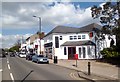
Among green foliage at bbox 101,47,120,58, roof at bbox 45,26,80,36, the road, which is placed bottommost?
the road

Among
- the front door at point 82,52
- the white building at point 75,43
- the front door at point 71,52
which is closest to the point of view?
the white building at point 75,43

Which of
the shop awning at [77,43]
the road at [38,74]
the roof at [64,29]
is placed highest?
the roof at [64,29]

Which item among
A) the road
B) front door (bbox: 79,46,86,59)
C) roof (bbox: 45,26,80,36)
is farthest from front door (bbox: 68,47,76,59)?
the road

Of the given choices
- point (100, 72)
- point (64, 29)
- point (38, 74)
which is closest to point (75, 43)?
point (64, 29)

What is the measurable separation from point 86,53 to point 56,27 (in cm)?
1204

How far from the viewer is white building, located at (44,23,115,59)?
50.2m

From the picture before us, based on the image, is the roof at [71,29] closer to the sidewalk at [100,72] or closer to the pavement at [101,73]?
the sidewalk at [100,72]

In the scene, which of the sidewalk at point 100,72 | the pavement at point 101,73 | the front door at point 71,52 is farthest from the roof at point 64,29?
the pavement at point 101,73

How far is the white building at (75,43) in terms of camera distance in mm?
50219

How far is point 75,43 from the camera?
52.8 m

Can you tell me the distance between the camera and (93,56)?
164ft

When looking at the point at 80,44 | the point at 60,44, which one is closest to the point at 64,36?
the point at 60,44

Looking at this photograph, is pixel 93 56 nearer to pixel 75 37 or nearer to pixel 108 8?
pixel 75 37

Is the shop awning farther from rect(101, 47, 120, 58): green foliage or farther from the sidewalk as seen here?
the sidewalk
